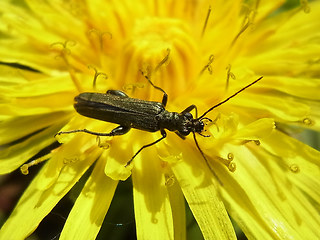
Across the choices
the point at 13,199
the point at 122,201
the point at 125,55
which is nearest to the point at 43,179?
the point at 122,201

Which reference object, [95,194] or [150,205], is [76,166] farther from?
[150,205]

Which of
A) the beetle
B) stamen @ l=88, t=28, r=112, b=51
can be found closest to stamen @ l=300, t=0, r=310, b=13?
the beetle

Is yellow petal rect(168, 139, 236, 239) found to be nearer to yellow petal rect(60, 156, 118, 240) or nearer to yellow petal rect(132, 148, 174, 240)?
yellow petal rect(132, 148, 174, 240)

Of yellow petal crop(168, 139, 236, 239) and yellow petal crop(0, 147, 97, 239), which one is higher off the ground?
yellow petal crop(0, 147, 97, 239)

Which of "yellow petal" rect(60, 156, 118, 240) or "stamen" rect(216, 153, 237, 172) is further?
"stamen" rect(216, 153, 237, 172)

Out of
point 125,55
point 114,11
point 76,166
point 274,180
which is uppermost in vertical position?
point 114,11

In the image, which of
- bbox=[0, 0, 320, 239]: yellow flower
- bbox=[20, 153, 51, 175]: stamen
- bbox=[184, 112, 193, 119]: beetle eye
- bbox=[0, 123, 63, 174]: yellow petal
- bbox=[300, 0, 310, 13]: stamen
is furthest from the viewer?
bbox=[300, 0, 310, 13]: stamen

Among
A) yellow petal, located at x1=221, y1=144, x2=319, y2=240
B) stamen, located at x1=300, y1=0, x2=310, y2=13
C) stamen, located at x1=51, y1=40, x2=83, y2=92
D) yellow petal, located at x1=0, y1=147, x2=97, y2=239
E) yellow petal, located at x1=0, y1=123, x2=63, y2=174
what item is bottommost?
yellow petal, located at x1=221, y1=144, x2=319, y2=240

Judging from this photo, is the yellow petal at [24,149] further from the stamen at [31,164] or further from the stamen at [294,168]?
the stamen at [294,168]
